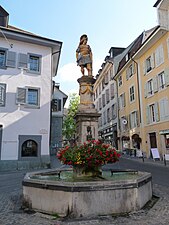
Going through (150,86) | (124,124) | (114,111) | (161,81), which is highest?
(150,86)

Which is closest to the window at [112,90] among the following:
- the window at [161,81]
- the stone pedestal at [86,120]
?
the window at [161,81]

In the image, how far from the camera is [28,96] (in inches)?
642

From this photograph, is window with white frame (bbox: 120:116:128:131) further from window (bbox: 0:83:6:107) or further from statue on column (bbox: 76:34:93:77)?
statue on column (bbox: 76:34:93:77)

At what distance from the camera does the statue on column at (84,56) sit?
9867 mm

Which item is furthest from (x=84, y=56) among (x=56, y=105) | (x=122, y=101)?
(x=122, y=101)

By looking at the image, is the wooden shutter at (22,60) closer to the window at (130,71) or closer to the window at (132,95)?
the window at (130,71)

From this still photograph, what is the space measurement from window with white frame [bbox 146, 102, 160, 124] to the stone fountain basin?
56.4 ft

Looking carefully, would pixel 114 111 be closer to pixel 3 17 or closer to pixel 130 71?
pixel 130 71

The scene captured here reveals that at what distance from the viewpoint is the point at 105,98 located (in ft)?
126

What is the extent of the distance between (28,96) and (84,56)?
7851mm

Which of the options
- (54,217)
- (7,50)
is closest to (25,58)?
(7,50)

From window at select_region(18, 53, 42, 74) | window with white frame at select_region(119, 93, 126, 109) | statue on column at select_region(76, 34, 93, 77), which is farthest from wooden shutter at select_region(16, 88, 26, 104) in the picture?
window with white frame at select_region(119, 93, 126, 109)

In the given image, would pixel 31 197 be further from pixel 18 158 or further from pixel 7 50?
A: pixel 7 50

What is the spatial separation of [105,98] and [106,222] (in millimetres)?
34783
